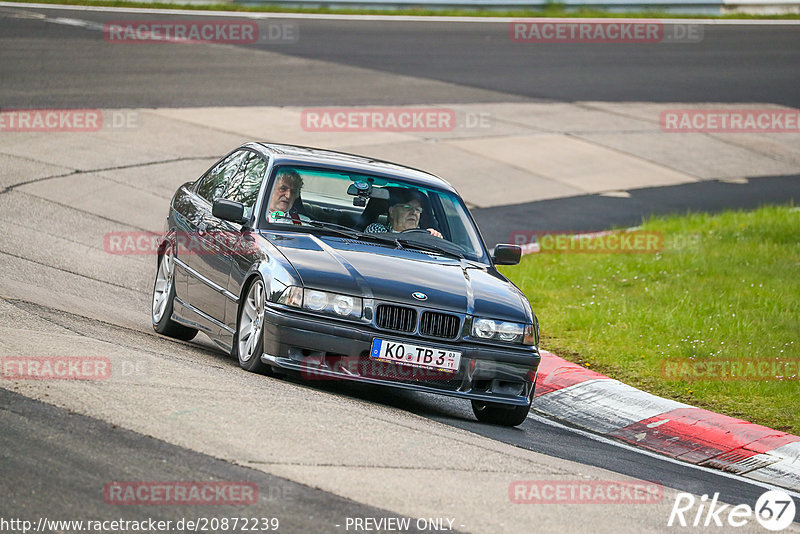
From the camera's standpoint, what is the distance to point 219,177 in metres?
9.86

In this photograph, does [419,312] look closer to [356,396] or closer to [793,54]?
[356,396]

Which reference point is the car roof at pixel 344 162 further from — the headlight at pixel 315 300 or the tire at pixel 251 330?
the headlight at pixel 315 300

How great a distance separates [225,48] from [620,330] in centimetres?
1778

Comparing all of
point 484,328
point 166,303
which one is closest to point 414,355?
point 484,328

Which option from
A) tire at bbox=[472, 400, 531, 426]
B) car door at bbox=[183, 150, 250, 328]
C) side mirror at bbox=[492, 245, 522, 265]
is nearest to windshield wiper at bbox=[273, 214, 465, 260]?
side mirror at bbox=[492, 245, 522, 265]

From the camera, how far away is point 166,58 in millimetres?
25141

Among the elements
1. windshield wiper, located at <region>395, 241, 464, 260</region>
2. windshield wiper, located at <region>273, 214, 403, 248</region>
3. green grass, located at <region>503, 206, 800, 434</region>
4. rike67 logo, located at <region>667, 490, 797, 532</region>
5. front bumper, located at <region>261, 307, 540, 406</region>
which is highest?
windshield wiper, located at <region>273, 214, 403, 248</region>

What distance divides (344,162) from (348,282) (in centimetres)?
174

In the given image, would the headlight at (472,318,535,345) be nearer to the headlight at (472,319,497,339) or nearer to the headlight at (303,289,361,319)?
the headlight at (472,319,497,339)

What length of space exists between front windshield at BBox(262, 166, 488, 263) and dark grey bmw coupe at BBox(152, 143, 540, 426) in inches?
0.4

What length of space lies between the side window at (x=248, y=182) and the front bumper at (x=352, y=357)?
58.5 inches

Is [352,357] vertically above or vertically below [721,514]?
above

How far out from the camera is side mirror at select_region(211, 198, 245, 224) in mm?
8516

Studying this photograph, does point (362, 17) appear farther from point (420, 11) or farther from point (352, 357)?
point (352, 357)
